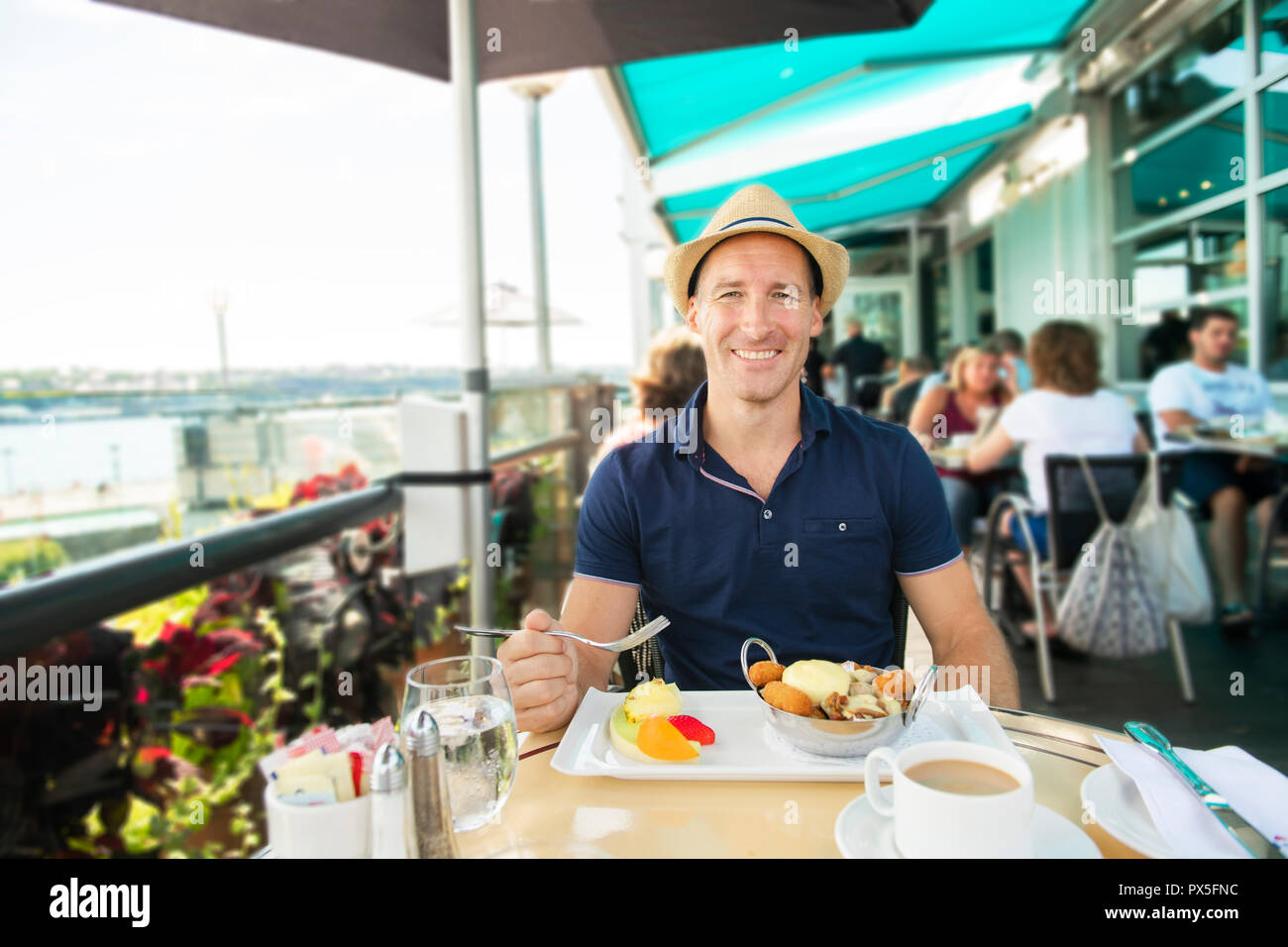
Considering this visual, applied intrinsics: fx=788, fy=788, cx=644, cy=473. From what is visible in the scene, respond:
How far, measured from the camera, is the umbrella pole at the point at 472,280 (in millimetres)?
2463

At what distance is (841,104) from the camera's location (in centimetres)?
656

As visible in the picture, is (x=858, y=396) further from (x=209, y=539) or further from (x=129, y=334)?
(x=209, y=539)

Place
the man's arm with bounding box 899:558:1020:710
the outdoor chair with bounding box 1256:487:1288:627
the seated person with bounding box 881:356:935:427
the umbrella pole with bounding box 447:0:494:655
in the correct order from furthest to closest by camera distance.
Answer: the seated person with bounding box 881:356:935:427 < the outdoor chair with bounding box 1256:487:1288:627 < the umbrella pole with bounding box 447:0:494:655 < the man's arm with bounding box 899:558:1020:710

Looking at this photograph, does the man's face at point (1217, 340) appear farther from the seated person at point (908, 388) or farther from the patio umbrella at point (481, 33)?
the patio umbrella at point (481, 33)

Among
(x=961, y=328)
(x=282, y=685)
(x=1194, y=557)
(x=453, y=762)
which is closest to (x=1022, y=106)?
(x=961, y=328)

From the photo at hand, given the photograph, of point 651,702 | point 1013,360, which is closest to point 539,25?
point 651,702

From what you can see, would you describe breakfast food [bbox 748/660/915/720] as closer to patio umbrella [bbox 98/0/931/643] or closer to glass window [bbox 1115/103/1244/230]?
patio umbrella [bbox 98/0/931/643]

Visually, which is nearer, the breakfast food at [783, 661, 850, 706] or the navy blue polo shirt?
the breakfast food at [783, 661, 850, 706]

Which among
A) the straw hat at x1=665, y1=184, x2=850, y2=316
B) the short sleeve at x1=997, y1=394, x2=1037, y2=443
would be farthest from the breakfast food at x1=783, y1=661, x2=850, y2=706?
the short sleeve at x1=997, y1=394, x2=1037, y2=443

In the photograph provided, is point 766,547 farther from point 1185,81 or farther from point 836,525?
point 1185,81

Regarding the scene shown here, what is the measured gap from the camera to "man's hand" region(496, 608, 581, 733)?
42.1 inches

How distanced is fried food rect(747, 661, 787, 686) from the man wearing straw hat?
47 cm

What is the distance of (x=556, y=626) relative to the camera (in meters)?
1.17

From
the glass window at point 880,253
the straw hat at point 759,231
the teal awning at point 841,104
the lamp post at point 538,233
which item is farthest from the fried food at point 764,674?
the glass window at point 880,253
